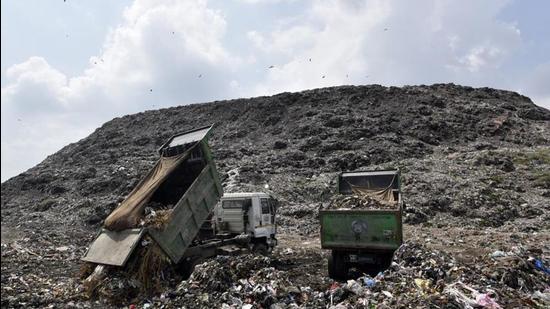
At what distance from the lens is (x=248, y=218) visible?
11164 mm

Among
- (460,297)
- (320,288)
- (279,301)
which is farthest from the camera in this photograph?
(320,288)

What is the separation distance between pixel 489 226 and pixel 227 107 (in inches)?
1018

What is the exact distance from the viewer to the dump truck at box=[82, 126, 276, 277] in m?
8.31

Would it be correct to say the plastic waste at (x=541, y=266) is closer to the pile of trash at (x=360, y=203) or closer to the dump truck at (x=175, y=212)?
the pile of trash at (x=360, y=203)

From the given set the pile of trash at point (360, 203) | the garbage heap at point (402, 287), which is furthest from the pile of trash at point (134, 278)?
the pile of trash at point (360, 203)

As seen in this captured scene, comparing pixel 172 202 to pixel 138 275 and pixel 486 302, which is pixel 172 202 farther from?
pixel 486 302

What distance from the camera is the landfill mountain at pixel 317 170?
11.8 meters

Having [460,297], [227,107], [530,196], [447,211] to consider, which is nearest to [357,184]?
[460,297]

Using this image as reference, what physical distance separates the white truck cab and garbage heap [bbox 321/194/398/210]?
1.96 m

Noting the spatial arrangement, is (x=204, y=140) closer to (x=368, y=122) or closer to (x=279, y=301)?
(x=279, y=301)

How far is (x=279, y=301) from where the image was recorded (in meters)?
6.55

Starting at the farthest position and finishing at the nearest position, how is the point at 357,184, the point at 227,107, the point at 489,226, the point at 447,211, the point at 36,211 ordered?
the point at 227,107 → the point at 36,211 → the point at 447,211 → the point at 489,226 → the point at 357,184

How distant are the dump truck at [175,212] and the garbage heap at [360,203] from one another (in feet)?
7.53

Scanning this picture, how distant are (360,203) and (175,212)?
3.75m
